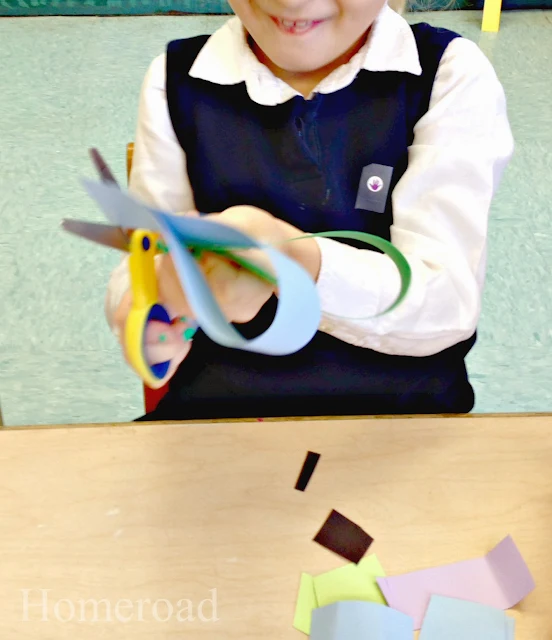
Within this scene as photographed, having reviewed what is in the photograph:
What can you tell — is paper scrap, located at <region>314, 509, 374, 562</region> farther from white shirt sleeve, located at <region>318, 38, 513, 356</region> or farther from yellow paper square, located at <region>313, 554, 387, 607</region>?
white shirt sleeve, located at <region>318, 38, 513, 356</region>

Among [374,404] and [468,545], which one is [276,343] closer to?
[468,545]

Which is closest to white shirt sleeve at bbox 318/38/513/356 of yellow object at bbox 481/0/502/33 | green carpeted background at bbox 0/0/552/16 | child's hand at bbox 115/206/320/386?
child's hand at bbox 115/206/320/386

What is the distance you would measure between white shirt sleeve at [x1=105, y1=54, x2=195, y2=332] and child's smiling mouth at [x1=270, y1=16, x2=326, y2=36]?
0.55ft

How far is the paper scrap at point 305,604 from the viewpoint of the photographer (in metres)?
0.50

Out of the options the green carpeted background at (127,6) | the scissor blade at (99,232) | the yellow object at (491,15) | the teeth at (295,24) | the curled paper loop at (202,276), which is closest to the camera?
the curled paper loop at (202,276)

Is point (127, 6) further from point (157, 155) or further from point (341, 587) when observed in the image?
point (341, 587)

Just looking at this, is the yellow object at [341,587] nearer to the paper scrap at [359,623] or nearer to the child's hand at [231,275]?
the paper scrap at [359,623]

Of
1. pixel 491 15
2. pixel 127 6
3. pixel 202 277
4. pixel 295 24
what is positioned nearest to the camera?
pixel 202 277

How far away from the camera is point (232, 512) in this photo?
0.56 metres

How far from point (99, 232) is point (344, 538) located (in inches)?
11.5

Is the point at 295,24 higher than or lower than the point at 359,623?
higher

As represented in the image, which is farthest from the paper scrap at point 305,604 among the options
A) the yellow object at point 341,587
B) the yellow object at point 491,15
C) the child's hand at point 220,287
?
the yellow object at point 491,15

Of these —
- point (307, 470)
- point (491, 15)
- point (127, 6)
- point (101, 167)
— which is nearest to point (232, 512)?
point (307, 470)

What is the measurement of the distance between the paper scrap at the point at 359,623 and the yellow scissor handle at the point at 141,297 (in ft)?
0.68
